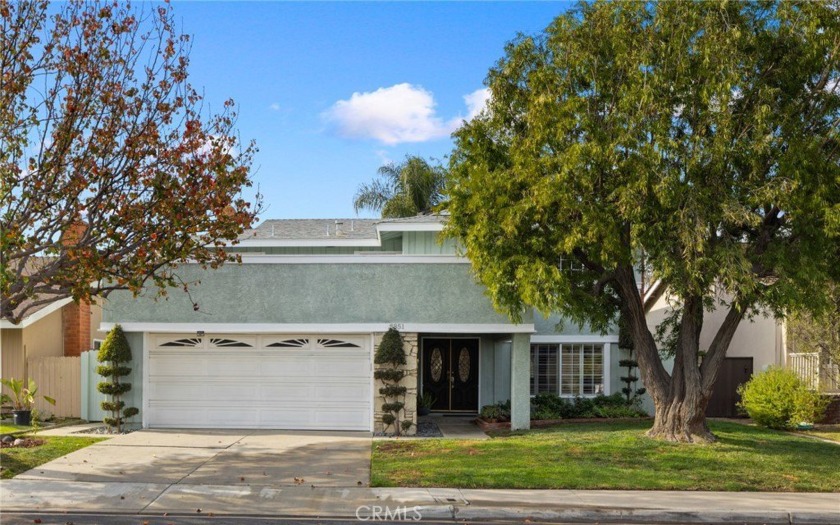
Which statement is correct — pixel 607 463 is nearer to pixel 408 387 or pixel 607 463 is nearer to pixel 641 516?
pixel 641 516

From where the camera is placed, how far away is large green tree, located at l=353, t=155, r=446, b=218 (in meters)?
35.8

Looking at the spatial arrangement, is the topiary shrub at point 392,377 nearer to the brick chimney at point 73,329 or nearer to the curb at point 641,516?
the curb at point 641,516

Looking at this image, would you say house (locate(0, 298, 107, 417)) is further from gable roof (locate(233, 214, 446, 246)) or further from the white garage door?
gable roof (locate(233, 214, 446, 246))

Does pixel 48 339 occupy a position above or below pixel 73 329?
below

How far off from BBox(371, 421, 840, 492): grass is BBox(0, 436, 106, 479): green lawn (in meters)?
5.71

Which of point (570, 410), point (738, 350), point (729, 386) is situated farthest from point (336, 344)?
point (738, 350)

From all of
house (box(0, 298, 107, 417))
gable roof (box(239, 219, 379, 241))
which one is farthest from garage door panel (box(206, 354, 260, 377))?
gable roof (box(239, 219, 379, 241))

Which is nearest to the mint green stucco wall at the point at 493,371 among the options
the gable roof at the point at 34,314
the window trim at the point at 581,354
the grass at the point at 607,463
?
the window trim at the point at 581,354

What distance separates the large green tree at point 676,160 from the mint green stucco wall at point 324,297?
6.86 feet

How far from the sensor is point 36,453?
48.1 ft

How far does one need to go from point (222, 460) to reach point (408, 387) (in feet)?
16.5

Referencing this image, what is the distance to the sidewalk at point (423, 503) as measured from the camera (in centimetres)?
1105

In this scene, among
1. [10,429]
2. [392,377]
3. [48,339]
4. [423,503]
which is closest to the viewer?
[423,503]

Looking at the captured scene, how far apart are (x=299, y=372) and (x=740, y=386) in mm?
12093
